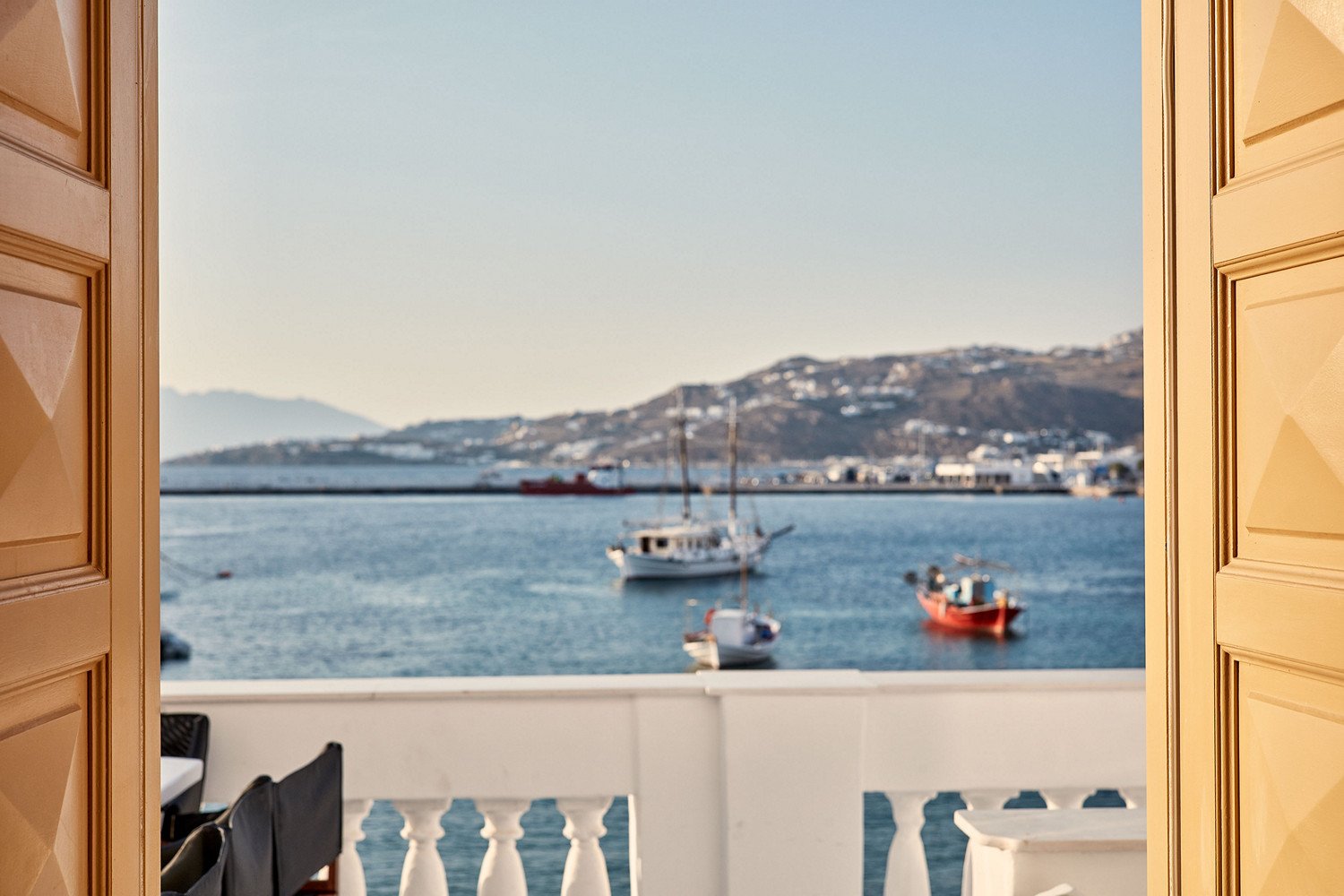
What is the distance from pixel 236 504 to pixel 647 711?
5251 cm

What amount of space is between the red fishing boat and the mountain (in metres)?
21.9

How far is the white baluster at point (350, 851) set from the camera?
91.0 inches

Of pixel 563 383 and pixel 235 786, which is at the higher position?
pixel 563 383

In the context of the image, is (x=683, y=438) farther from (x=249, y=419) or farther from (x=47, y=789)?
(x=47, y=789)

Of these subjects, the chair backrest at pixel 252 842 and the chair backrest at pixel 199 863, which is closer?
the chair backrest at pixel 199 863

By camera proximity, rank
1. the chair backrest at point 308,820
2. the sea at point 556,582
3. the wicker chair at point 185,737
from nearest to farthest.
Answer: the chair backrest at point 308,820, the wicker chair at point 185,737, the sea at point 556,582

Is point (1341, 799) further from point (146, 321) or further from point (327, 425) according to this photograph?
point (327, 425)

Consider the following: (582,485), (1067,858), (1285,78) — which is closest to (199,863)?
(1067,858)

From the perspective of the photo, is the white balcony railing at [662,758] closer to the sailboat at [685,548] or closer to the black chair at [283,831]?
the black chair at [283,831]

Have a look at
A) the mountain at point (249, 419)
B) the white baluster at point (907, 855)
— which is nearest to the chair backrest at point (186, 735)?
the white baluster at point (907, 855)

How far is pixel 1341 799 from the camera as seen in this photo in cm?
94

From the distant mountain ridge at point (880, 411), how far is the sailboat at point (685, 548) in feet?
4.57

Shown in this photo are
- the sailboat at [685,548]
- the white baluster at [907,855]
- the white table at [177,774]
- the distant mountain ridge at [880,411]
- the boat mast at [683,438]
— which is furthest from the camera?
the sailboat at [685,548]

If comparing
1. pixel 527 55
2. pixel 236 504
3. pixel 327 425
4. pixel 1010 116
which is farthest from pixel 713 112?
pixel 236 504
